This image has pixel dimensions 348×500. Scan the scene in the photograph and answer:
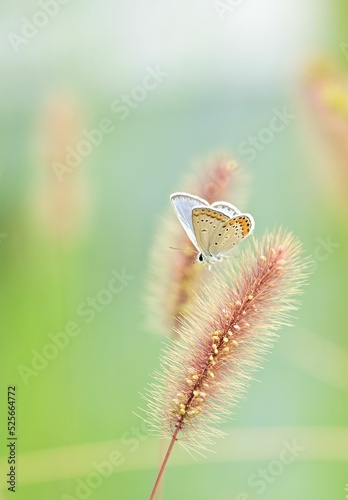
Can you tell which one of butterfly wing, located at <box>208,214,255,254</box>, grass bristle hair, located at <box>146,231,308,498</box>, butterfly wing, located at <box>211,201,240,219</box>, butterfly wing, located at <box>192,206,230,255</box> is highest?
butterfly wing, located at <box>211,201,240,219</box>

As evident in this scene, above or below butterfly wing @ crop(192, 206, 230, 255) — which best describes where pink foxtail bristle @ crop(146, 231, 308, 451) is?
below

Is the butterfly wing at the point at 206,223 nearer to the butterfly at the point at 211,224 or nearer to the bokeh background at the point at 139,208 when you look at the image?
the butterfly at the point at 211,224

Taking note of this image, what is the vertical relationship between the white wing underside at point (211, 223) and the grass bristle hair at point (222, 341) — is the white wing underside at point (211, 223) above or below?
above

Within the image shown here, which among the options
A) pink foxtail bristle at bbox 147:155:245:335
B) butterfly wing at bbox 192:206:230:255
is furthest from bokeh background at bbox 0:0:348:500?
butterfly wing at bbox 192:206:230:255

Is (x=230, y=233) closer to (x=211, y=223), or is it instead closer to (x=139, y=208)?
(x=211, y=223)

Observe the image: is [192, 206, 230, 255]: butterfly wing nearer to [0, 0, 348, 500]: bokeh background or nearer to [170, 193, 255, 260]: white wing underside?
[170, 193, 255, 260]: white wing underside

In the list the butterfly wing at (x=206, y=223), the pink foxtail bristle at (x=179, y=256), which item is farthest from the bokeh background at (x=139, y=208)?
the butterfly wing at (x=206, y=223)

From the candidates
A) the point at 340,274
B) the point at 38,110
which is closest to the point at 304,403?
the point at 340,274
